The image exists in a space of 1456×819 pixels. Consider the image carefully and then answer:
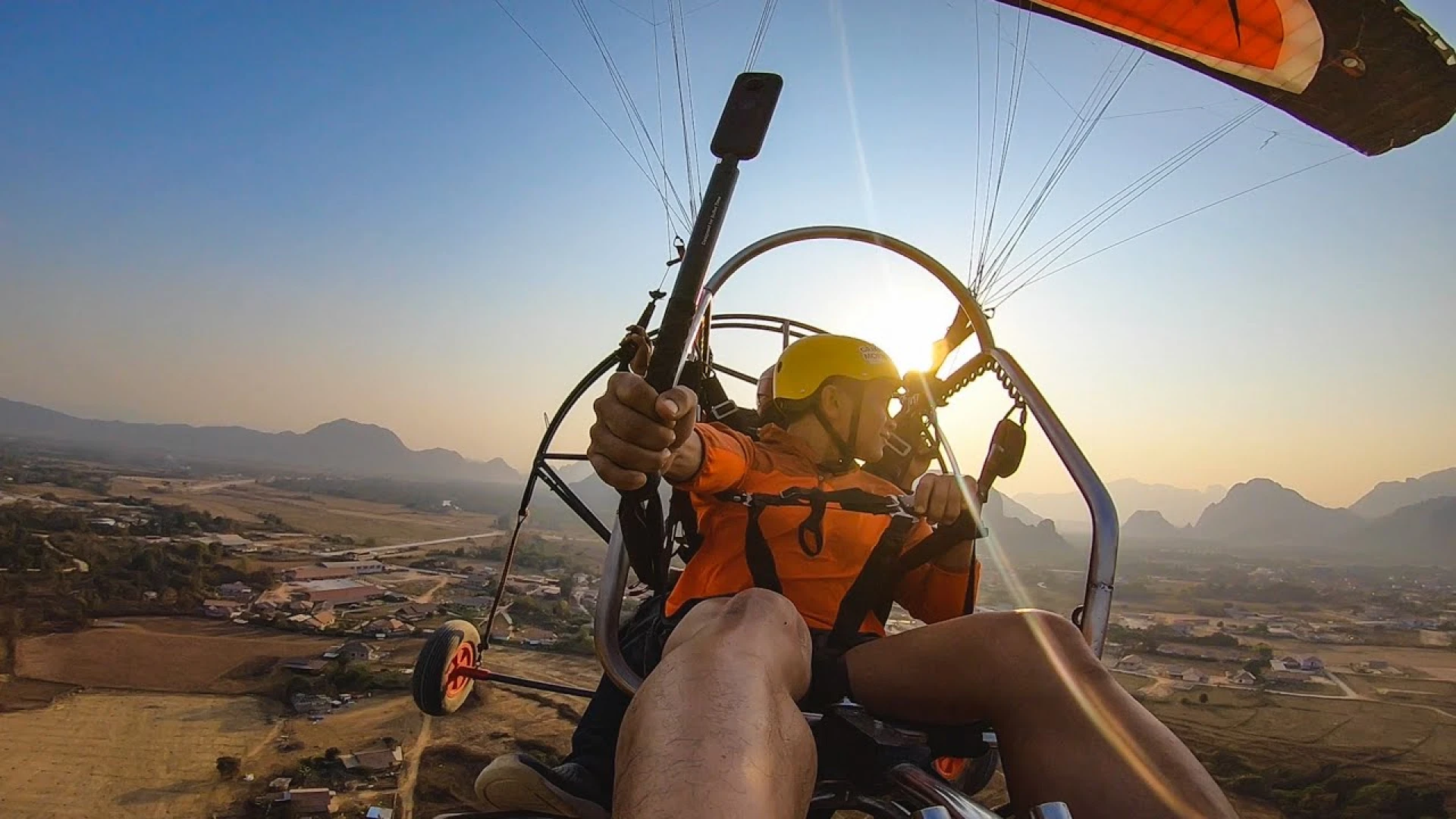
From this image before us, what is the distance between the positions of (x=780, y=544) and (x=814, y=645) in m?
0.28

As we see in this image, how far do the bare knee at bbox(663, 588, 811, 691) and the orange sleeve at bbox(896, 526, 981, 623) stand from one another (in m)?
0.62

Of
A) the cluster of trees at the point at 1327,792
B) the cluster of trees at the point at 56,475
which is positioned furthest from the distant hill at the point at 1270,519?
the cluster of trees at the point at 56,475

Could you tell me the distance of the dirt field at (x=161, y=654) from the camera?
57.4ft

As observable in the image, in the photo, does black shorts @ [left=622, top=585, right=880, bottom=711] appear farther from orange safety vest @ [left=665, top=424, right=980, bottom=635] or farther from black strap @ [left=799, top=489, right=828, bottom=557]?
black strap @ [left=799, top=489, right=828, bottom=557]

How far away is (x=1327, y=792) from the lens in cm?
1254

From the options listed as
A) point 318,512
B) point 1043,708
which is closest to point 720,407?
point 1043,708

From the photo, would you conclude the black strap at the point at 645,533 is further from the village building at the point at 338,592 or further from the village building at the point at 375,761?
the village building at the point at 338,592

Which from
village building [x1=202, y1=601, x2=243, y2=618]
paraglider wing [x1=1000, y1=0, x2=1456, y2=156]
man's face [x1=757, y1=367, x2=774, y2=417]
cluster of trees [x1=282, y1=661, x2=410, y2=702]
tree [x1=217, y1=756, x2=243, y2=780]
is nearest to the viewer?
man's face [x1=757, y1=367, x2=774, y2=417]

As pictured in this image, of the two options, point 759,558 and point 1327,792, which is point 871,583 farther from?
point 1327,792

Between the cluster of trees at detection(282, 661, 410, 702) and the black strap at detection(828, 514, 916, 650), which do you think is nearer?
the black strap at detection(828, 514, 916, 650)

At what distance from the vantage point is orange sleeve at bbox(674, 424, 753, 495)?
5.77 feet

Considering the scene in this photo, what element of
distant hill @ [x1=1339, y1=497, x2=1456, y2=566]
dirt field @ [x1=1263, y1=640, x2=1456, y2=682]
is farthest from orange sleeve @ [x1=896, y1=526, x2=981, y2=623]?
distant hill @ [x1=1339, y1=497, x2=1456, y2=566]

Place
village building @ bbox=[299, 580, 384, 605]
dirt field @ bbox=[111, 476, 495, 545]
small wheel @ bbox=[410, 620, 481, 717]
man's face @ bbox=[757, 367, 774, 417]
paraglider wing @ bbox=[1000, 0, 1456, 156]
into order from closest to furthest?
man's face @ bbox=[757, 367, 774, 417]
small wheel @ bbox=[410, 620, 481, 717]
paraglider wing @ bbox=[1000, 0, 1456, 156]
village building @ bbox=[299, 580, 384, 605]
dirt field @ bbox=[111, 476, 495, 545]

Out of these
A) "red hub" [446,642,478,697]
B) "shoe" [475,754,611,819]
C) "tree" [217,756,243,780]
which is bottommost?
"tree" [217,756,243,780]
